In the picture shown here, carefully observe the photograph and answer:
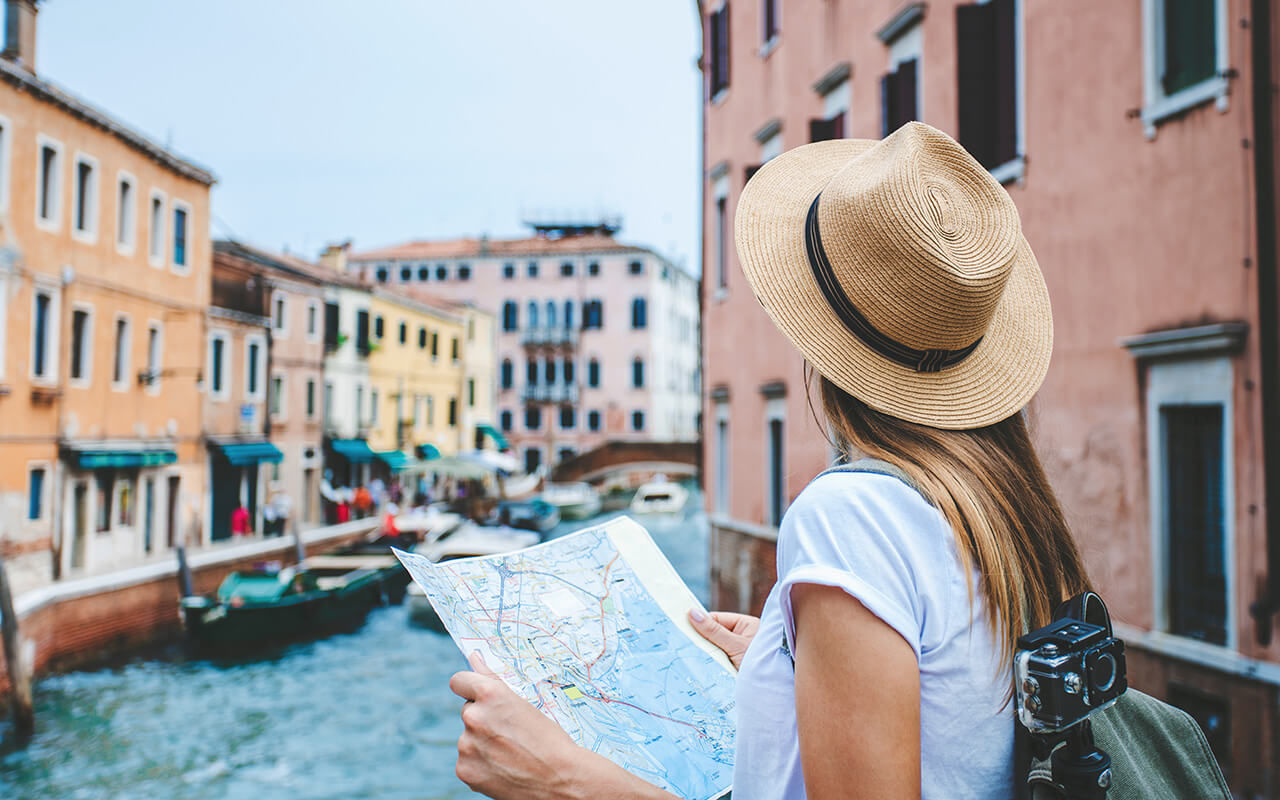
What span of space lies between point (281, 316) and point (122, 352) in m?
6.93

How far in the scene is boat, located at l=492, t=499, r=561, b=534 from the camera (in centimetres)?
2770

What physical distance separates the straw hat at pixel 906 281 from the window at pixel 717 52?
11.9 m

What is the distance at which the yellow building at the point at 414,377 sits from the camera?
94.8ft

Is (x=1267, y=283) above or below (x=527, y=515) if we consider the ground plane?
above

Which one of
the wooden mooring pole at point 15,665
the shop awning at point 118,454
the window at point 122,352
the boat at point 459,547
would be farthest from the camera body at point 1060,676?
the window at point 122,352

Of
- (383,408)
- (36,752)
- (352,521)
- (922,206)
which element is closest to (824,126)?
(922,206)

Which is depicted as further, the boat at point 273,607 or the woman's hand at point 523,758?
the boat at point 273,607

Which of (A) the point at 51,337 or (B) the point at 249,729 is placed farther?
(A) the point at 51,337

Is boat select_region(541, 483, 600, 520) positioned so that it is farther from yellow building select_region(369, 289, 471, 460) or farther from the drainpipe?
the drainpipe

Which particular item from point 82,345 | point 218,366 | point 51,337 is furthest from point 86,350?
point 218,366

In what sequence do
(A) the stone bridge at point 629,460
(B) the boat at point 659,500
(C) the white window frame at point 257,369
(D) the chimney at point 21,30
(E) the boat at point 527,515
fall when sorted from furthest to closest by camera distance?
(A) the stone bridge at point 629,460, (B) the boat at point 659,500, (E) the boat at point 527,515, (C) the white window frame at point 257,369, (D) the chimney at point 21,30

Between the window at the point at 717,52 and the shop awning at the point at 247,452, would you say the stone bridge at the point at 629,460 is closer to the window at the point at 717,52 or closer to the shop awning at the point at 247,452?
the shop awning at the point at 247,452

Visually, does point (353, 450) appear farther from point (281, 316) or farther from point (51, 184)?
point (51, 184)

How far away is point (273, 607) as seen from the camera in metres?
14.9
